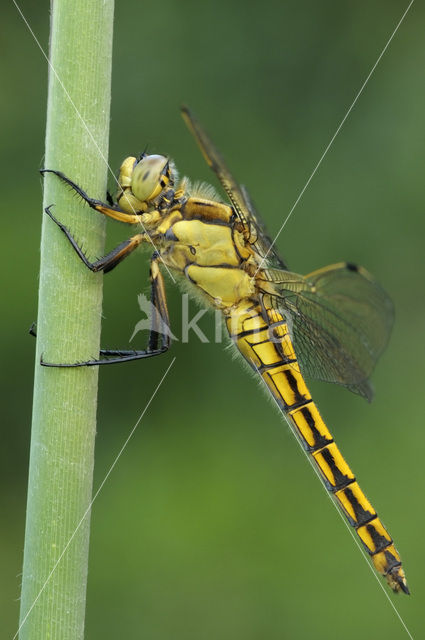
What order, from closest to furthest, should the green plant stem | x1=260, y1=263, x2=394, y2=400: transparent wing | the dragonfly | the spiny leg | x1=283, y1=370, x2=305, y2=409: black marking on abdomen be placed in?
the green plant stem
the spiny leg
the dragonfly
x1=283, y1=370, x2=305, y2=409: black marking on abdomen
x1=260, y1=263, x2=394, y2=400: transparent wing

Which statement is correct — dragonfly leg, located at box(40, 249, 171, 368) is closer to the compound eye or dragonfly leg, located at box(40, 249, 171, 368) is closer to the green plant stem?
the compound eye

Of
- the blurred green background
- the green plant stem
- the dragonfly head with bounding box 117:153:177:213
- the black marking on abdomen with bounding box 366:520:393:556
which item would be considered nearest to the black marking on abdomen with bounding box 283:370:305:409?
the black marking on abdomen with bounding box 366:520:393:556

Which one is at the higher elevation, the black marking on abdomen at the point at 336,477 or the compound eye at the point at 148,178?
the compound eye at the point at 148,178

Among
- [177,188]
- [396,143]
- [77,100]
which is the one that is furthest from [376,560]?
[396,143]

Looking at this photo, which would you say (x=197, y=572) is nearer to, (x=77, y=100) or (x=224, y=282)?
(x=224, y=282)

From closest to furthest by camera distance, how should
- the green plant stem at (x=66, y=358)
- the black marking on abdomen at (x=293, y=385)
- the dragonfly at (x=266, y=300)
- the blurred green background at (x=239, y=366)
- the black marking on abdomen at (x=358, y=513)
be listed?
the green plant stem at (x=66, y=358) → the dragonfly at (x=266, y=300) → the black marking on abdomen at (x=358, y=513) → the black marking on abdomen at (x=293, y=385) → the blurred green background at (x=239, y=366)

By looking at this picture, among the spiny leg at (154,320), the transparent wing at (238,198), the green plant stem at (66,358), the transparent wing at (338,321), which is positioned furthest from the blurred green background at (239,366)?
the green plant stem at (66,358)

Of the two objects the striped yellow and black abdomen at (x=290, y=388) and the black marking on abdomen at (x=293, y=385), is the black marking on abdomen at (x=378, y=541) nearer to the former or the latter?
the striped yellow and black abdomen at (x=290, y=388)
